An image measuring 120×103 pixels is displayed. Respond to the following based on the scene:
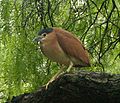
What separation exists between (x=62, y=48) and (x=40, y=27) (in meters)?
0.62

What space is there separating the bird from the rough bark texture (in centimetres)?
16

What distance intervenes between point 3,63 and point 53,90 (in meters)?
0.62

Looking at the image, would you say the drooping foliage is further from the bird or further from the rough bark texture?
the rough bark texture

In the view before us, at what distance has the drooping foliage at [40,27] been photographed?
10.9 feet

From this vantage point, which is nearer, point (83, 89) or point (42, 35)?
point (83, 89)

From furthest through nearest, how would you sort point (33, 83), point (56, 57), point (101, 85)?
point (33, 83)
point (56, 57)
point (101, 85)

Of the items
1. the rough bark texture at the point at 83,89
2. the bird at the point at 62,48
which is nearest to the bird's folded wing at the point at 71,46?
the bird at the point at 62,48

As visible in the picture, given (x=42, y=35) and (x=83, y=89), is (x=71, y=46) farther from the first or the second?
(x=83, y=89)

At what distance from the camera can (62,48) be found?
9.92 feet

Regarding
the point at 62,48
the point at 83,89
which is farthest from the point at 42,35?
the point at 83,89

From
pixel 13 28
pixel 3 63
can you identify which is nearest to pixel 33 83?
pixel 3 63

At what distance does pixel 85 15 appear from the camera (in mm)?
Result: 3785

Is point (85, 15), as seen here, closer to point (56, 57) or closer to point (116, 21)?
point (116, 21)

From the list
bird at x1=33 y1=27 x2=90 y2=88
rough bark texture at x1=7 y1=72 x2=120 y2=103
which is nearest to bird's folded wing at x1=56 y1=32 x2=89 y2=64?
bird at x1=33 y1=27 x2=90 y2=88
